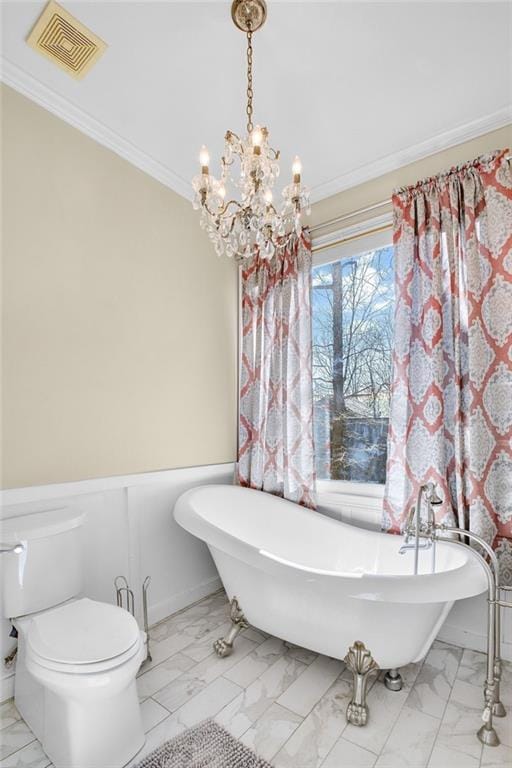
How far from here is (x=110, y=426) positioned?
7.28ft

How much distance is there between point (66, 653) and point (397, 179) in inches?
A: 110

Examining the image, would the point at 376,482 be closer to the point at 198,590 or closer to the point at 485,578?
the point at 485,578

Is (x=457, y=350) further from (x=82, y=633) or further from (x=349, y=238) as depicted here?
(x=82, y=633)

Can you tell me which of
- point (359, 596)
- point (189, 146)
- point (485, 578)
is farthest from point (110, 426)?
point (485, 578)

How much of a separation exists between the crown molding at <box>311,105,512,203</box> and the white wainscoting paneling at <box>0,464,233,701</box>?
6.67ft

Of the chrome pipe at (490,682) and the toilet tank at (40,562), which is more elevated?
the toilet tank at (40,562)

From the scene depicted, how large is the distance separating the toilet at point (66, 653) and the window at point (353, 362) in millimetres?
1569

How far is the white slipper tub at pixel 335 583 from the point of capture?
146 centimetres

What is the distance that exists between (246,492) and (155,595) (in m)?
0.79

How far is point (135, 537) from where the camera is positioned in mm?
2293

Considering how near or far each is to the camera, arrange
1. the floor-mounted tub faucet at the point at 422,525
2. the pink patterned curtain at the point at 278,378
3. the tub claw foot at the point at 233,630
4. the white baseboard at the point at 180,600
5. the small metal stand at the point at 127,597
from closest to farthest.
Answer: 1. the floor-mounted tub faucet at the point at 422,525
2. the tub claw foot at the point at 233,630
3. the small metal stand at the point at 127,597
4. the white baseboard at the point at 180,600
5. the pink patterned curtain at the point at 278,378

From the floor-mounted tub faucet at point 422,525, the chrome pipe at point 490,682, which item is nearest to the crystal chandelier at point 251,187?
the floor-mounted tub faucet at point 422,525

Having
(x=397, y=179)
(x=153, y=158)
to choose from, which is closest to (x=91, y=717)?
(x=153, y=158)

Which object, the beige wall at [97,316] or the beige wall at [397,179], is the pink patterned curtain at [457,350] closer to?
the beige wall at [397,179]
